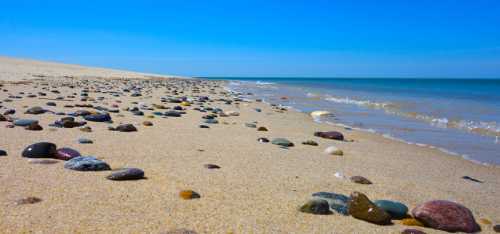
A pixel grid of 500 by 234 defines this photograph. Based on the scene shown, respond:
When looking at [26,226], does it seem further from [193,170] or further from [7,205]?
[193,170]

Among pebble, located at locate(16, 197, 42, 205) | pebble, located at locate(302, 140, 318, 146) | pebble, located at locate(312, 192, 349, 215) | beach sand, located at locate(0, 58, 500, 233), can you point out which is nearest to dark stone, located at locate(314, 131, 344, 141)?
beach sand, located at locate(0, 58, 500, 233)

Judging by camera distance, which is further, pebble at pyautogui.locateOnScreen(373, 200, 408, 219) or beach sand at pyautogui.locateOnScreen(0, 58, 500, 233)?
pebble at pyautogui.locateOnScreen(373, 200, 408, 219)

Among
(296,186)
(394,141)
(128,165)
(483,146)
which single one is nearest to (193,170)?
(128,165)

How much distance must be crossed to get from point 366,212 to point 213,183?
128 centimetres

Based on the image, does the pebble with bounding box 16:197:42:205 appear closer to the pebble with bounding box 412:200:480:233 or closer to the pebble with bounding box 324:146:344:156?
the pebble with bounding box 412:200:480:233

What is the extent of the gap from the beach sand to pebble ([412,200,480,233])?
23cm

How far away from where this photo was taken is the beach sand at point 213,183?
106 inches

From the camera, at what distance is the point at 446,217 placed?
3.01 metres

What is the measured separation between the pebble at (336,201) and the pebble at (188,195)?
95 centimetres

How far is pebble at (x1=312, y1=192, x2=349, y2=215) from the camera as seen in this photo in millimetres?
3127

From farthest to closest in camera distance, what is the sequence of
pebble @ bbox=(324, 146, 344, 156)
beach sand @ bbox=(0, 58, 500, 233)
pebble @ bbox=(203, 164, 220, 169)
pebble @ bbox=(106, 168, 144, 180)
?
pebble @ bbox=(324, 146, 344, 156), pebble @ bbox=(203, 164, 220, 169), pebble @ bbox=(106, 168, 144, 180), beach sand @ bbox=(0, 58, 500, 233)

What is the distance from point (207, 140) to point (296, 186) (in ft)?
8.04

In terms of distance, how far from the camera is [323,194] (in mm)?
3496

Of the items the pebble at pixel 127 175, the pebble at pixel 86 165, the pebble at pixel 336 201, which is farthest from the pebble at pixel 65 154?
the pebble at pixel 336 201
